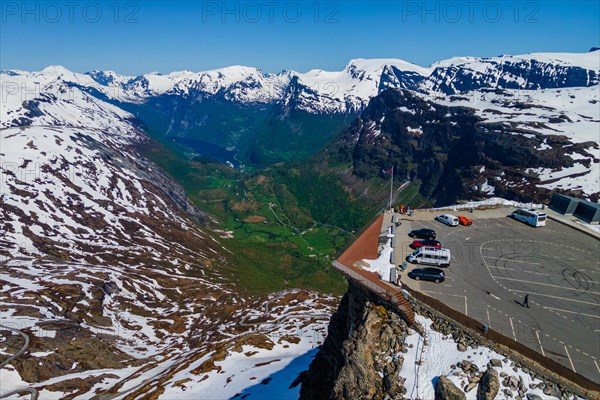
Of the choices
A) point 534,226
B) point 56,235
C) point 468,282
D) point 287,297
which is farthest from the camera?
point 56,235

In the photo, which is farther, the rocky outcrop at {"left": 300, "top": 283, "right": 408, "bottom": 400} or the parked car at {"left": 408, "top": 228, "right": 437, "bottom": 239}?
the parked car at {"left": 408, "top": 228, "right": 437, "bottom": 239}

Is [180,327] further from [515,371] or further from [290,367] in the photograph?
[515,371]

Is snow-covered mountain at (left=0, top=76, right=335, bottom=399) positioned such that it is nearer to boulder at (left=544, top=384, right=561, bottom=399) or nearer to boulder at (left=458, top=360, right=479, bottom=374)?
boulder at (left=458, top=360, right=479, bottom=374)

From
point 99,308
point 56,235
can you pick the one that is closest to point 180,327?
point 99,308

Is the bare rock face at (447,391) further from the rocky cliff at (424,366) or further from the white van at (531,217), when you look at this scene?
the white van at (531,217)

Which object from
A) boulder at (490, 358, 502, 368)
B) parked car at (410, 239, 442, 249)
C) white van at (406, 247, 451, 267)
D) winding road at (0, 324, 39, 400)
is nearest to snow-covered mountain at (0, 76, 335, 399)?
winding road at (0, 324, 39, 400)
